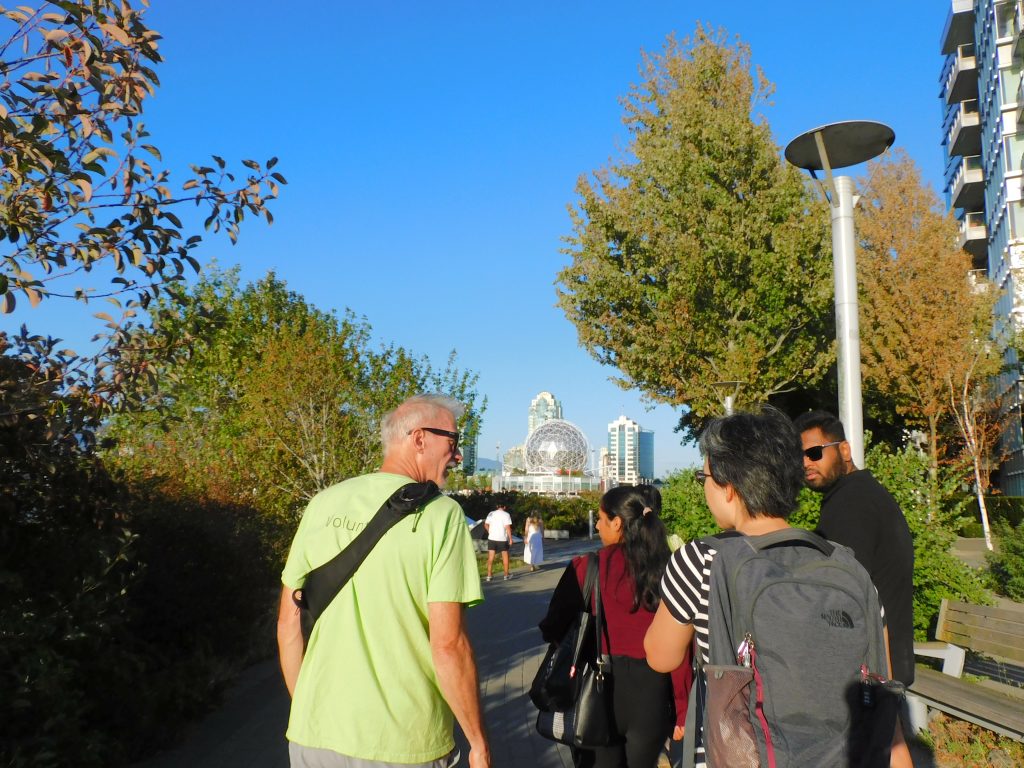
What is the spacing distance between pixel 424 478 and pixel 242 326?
35540 mm

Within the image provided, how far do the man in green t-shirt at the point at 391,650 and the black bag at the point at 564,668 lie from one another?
1.14m

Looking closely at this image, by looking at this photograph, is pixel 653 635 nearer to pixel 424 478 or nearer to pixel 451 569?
pixel 451 569

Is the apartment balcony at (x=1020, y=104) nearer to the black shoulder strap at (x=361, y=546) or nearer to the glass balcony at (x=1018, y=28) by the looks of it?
the glass balcony at (x=1018, y=28)

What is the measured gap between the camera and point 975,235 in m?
51.7

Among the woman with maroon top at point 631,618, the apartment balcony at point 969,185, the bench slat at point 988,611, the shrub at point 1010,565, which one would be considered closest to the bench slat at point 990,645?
the bench slat at point 988,611

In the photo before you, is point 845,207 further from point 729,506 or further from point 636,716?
point 729,506

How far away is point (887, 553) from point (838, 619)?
1.63 m

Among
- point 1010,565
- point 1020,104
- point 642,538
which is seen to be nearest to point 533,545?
point 1010,565

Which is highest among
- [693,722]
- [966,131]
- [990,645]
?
[966,131]

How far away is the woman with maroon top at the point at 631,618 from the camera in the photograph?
404 centimetres

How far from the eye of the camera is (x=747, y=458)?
254 cm

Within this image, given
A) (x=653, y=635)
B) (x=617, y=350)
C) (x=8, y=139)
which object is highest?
(x=617, y=350)

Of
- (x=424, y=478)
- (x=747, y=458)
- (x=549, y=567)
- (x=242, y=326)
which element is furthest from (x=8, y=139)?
(x=242, y=326)

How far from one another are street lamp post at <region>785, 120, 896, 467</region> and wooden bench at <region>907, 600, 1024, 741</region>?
1.36m
